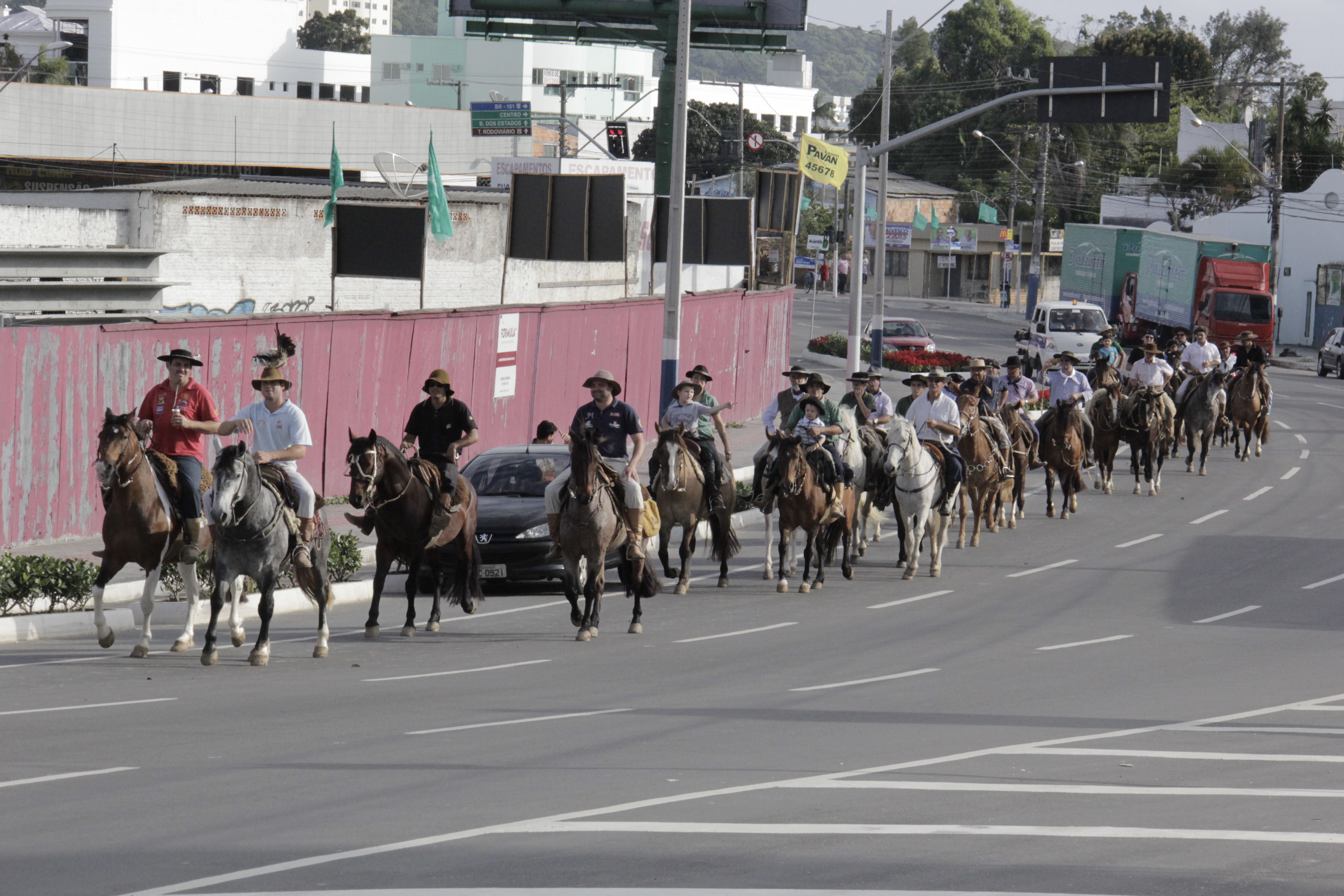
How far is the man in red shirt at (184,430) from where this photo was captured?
14.1m

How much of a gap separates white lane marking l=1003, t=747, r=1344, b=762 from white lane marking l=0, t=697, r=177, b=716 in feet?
20.1

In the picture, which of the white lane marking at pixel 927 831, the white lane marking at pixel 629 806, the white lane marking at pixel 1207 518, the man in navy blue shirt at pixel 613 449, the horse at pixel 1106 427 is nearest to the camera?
the white lane marking at pixel 629 806

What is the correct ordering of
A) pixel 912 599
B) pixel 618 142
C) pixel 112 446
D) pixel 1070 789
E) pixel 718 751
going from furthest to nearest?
pixel 618 142 → pixel 912 599 → pixel 112 446 → pixel 718 751 → pixel 1070 789

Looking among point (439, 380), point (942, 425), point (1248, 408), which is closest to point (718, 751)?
point (439, 380)

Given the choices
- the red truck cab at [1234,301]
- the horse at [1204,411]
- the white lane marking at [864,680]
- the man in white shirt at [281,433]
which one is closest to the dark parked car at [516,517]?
the man in white shirt at [281,433]

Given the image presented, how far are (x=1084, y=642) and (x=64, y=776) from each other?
10118mm

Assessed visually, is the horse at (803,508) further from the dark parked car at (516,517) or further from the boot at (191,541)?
the boot at (191,541)

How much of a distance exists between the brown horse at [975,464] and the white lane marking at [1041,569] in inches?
62.7

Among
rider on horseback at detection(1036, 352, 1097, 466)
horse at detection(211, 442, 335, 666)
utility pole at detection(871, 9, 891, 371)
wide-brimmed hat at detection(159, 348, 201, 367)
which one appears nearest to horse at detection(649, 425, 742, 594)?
horse at detection(211, 442, 335, 666)

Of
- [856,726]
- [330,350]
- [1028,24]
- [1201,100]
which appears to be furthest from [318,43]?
[856,726]

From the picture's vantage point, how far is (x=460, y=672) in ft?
45.7

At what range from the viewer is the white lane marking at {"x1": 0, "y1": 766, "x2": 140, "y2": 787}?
30.5 feet

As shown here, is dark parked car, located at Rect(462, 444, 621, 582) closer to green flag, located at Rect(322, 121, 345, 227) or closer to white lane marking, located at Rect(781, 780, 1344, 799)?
white lane marking, located at Rect(781, 780, 1344, 799)

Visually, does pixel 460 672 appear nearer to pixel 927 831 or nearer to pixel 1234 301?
pixel 927 831
